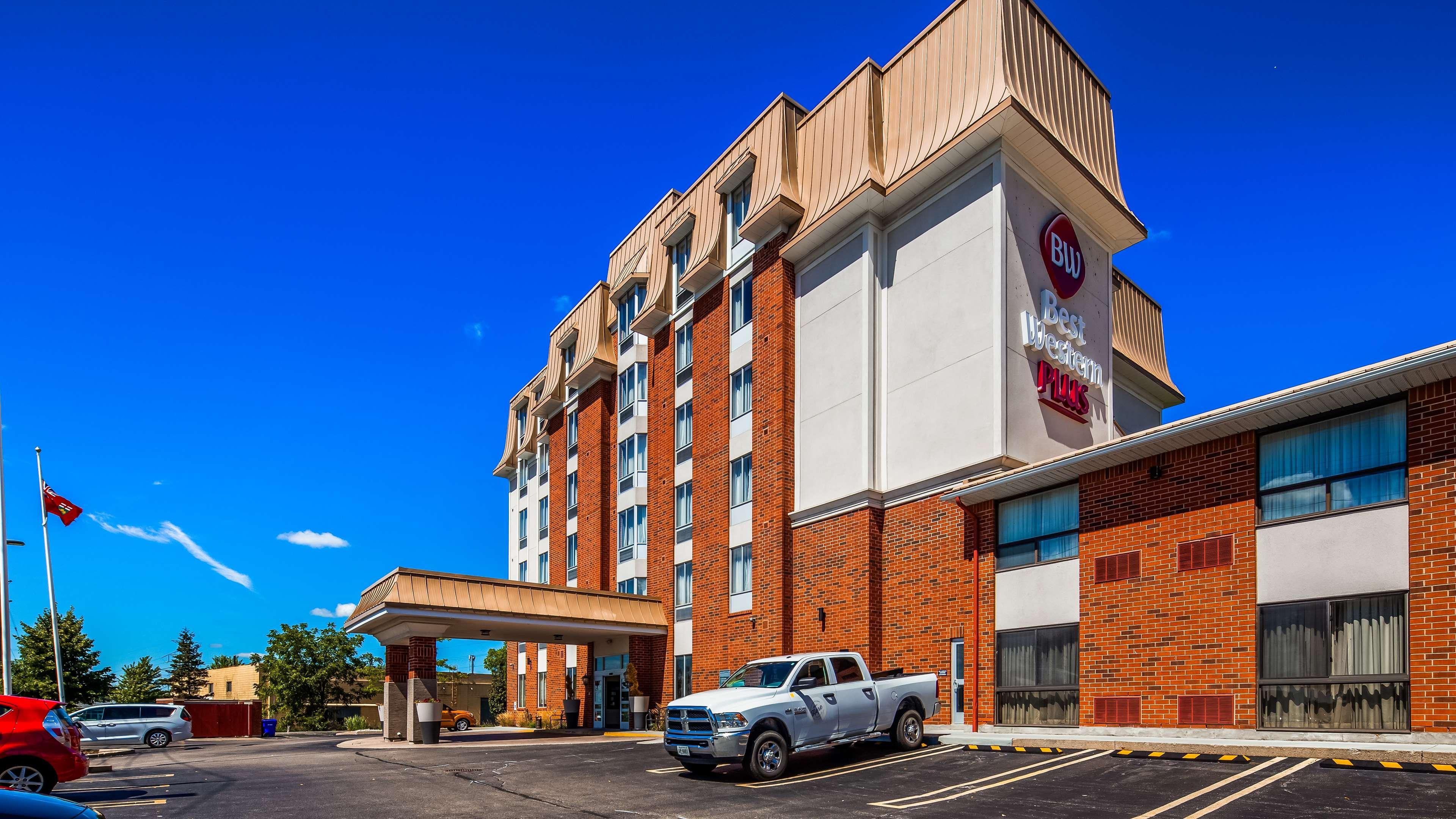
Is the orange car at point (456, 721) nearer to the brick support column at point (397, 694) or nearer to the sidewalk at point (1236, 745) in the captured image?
the brick support column at point (397, 694)

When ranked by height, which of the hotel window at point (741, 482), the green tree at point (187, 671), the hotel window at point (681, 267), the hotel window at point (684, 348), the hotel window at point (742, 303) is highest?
the hotel window at point (681, 267)

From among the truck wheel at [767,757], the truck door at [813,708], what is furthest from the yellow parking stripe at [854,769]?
the truck door at [813,708]

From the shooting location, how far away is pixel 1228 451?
16891 mm

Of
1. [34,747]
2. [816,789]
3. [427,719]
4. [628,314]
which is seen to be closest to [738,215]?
[628,314]

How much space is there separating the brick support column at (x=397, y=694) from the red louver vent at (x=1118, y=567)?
A: 20.1 meters

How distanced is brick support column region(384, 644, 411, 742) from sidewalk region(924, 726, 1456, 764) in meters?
17.8

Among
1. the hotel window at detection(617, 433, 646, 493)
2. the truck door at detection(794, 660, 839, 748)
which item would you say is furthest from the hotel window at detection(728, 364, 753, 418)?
the truck door at detection(794, 660, 839, 748)

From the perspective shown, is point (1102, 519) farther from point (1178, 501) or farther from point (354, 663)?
point (354, 663)

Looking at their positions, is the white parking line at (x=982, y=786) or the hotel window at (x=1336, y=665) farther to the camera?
the hotel window at (x=1336, y=665)

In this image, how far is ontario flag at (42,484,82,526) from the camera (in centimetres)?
3466

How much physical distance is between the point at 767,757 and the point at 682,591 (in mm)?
19648

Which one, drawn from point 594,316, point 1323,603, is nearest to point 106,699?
point 594,316

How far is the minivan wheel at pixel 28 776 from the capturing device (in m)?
13.8

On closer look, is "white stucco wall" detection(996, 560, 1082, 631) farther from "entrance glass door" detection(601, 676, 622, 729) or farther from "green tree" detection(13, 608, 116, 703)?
"green tree" detection(13, 608, 116, 703)
